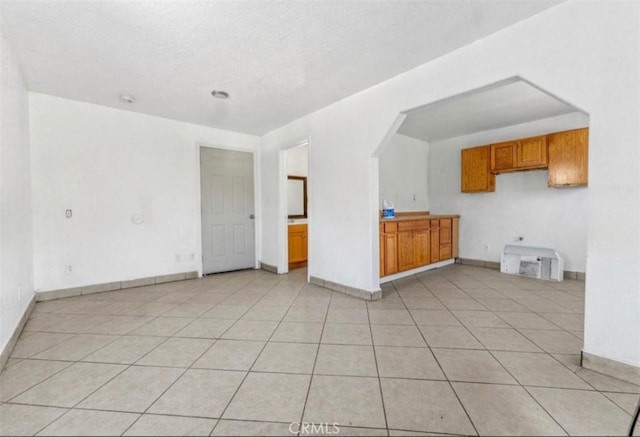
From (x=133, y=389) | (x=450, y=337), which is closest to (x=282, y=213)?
(x=450, y=337)

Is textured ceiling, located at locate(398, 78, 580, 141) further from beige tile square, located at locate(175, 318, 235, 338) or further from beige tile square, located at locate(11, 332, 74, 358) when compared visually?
beige tile square, located at locate(11, 332, 74, 358)

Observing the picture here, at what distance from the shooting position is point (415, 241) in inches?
166

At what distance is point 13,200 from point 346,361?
299cm

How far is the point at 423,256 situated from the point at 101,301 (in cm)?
433

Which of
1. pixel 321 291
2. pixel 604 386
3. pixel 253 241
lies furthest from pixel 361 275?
pixel 253 241

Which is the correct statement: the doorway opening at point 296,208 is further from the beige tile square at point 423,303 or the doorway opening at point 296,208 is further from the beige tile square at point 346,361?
the beige tile square at point 346,361

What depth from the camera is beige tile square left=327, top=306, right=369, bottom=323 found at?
2570 mm

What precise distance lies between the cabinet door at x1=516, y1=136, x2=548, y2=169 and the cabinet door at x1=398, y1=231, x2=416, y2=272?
1.98 m

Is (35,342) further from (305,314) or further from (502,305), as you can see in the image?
(502,305)

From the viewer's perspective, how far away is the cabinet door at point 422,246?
425cm

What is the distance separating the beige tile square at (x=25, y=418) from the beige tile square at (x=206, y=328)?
898mm

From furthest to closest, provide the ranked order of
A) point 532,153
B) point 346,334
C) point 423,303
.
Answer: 1. point 532,153
2. point 423,303
3. point 346,334

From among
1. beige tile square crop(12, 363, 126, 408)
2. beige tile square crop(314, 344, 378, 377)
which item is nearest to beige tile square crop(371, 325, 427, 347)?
beige tile square crop(314, 344, 378, 377)

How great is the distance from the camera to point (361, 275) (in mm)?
3199
